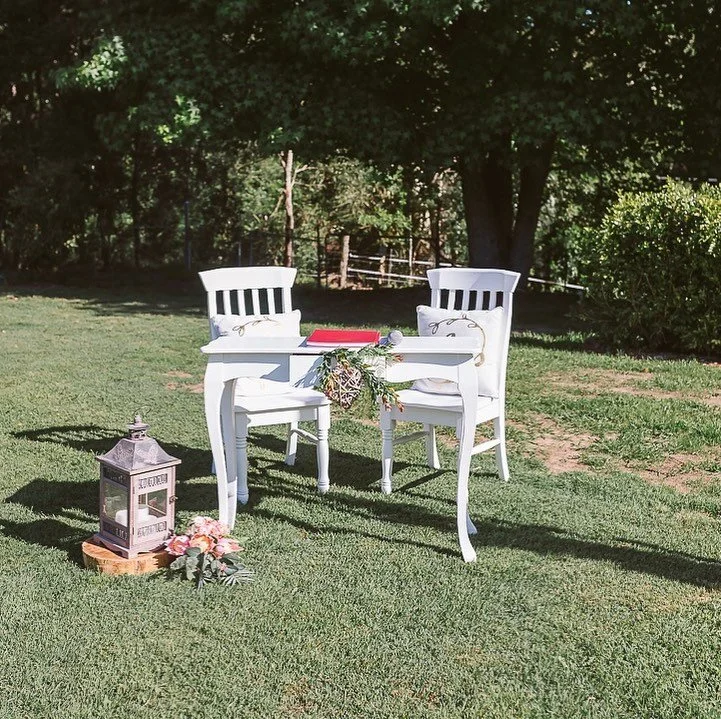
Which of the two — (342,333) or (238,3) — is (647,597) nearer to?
(342,333)

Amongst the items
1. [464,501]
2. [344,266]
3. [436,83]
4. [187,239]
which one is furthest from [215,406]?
[187,239]

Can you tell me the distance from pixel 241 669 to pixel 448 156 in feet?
34.3

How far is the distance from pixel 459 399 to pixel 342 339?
0.87 metres

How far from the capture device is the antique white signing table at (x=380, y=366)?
436 cm

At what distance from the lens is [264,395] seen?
17.7 feet

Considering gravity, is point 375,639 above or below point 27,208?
below

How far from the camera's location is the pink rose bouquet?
4.00m

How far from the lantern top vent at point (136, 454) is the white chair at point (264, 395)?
0.66 metres

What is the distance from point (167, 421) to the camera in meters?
7.02

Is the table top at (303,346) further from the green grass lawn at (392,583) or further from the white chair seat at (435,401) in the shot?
the green grass lawn at (392,583)

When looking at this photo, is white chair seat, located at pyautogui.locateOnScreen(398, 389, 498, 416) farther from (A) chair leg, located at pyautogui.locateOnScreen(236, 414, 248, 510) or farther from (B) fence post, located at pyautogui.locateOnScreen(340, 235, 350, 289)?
(B) fence post, located at pyautogui.locateOnScreen(340, 235, 350, 289)

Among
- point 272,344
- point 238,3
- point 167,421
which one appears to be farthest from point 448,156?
point 272,344

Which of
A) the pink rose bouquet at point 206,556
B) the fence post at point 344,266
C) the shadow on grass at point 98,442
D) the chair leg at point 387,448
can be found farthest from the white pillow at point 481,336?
the fence post at point 344,266

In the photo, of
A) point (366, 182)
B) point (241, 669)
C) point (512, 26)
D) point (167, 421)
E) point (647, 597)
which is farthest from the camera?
point (366, 182)
